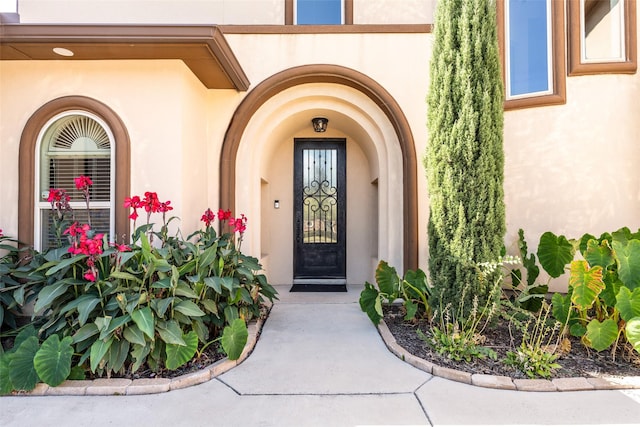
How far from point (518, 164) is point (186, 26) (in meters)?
4.70

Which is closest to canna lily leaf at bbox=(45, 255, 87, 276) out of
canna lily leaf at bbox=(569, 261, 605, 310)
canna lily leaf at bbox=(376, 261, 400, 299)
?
canna lily leaf at bbox=(376, 261, 400, 299)

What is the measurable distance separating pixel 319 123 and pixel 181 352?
417cm

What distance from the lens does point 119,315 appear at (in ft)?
10.5

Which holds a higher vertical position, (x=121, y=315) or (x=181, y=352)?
(x=121, y=315)

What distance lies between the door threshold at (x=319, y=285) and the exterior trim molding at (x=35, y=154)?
305 centimetres

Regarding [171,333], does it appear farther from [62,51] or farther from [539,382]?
[62,51]

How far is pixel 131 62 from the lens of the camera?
4.32 meters

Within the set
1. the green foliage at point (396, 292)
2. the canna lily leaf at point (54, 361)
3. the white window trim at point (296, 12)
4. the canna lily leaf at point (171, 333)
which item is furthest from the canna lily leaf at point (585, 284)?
the white window trim at point (296, 12)

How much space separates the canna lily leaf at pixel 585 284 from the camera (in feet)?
10.5

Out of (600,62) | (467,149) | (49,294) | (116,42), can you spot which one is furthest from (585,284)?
(116,42)

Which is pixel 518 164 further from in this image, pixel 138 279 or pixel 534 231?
pixel 138 279

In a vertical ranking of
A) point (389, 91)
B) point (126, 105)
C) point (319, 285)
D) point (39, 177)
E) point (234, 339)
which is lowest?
point (319, 285)

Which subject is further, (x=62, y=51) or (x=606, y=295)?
(x=62, y=51)

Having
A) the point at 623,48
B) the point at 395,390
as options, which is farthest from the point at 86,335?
the point at 623,48
